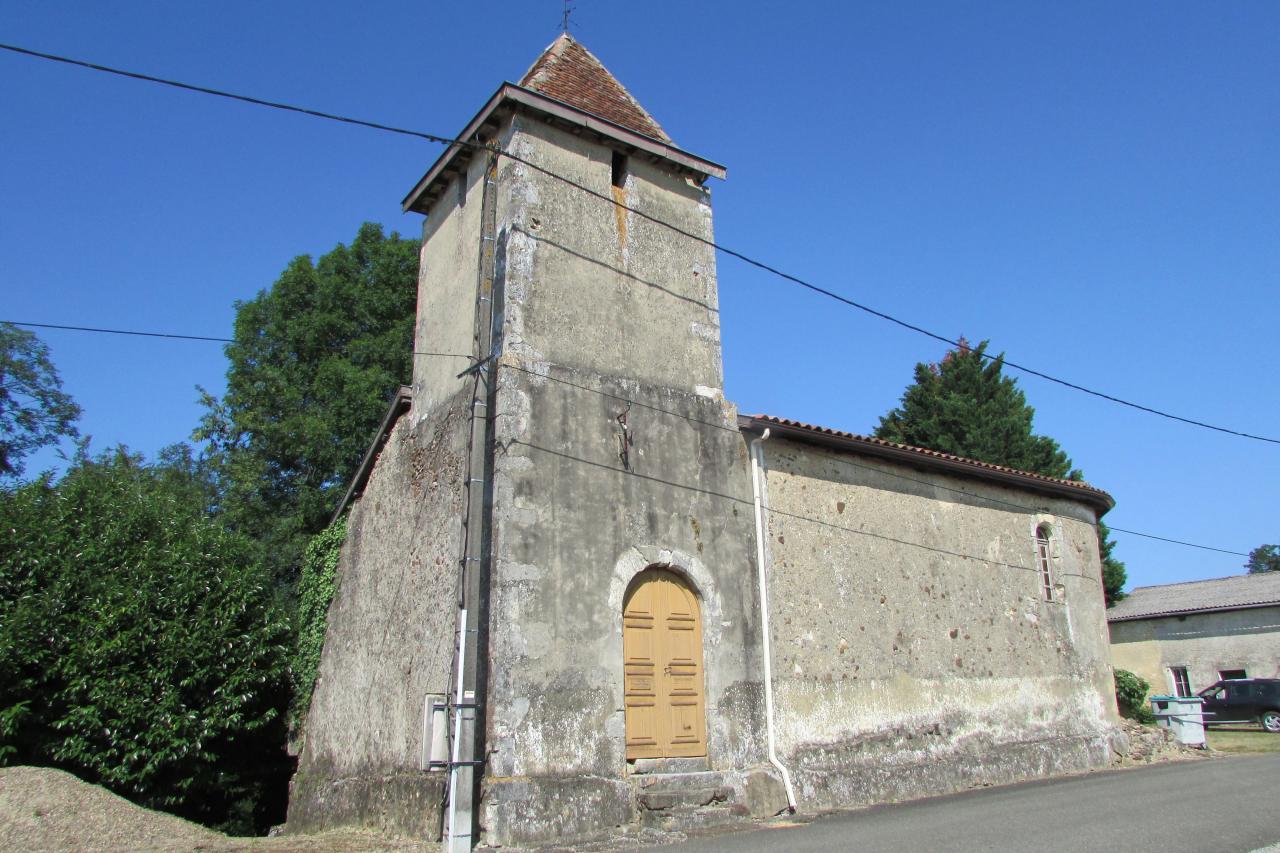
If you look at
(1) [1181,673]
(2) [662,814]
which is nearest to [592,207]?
(2) [662,814]

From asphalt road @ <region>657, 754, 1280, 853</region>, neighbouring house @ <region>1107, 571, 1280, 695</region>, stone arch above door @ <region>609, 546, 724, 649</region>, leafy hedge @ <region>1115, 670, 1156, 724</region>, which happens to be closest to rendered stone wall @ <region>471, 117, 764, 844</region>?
stone arch above door @ <region>609, 546, 724, 649</region>

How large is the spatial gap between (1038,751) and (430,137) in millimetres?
12625

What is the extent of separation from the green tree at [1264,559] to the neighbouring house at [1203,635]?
62718 mm

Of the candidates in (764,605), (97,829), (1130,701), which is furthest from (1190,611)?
(97,829)

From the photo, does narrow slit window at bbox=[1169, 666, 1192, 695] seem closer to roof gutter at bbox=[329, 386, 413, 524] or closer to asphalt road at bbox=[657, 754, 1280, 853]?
asphalt road at bbox=[657, 754, 1280, 853]

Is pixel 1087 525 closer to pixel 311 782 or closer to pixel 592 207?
pixel 592 207

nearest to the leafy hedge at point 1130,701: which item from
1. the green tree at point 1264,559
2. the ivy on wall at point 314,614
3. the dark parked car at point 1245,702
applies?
the dark parked car at point 1245,702

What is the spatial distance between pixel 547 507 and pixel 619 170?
530cm

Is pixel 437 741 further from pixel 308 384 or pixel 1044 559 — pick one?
pixel 308 384

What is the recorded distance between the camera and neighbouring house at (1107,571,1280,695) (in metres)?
28.0

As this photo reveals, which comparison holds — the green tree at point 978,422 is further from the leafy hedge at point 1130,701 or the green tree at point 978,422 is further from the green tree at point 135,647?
the green tree at point 135,647

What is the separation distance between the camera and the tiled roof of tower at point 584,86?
43.4ft

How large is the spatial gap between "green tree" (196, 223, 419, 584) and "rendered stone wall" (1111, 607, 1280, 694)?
2229 centimetres

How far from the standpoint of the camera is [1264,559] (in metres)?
86.2
